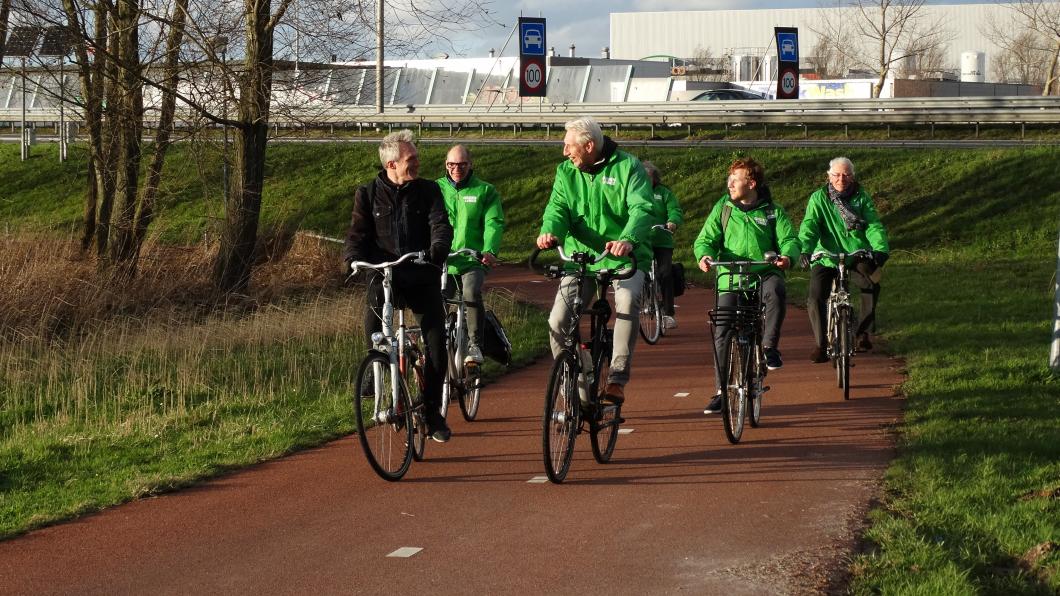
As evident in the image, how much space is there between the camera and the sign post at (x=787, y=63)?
34.9 m

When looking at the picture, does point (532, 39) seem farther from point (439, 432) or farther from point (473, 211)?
point (439, 432)

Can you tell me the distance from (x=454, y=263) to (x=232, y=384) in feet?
7.89

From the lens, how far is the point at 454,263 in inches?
376

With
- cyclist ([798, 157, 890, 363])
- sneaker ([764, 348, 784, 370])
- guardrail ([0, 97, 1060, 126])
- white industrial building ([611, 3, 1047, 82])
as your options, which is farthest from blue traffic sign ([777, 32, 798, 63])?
white industrial building ([611, 3, 1047, 82])

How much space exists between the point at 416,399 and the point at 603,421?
106 cm

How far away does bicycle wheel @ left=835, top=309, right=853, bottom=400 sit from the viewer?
946 cm

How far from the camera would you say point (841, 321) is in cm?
978

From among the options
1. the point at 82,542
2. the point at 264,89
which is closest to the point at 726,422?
the point at 82,542

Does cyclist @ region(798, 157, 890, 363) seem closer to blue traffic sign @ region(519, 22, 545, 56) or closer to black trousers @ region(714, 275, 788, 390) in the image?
black trousers @ region(714, 275, 788, 390)

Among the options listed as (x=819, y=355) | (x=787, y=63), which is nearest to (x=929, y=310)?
(x=819, y=355)

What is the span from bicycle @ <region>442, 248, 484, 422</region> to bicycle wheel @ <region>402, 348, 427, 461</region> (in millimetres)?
1036

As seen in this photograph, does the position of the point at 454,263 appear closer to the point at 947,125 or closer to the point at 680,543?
the point at 680,543

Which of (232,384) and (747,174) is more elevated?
(747,174)

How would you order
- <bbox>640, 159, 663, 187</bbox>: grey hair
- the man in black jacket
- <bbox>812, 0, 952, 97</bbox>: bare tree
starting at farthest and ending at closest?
<bbox>812, 0, 952, 97</bbox>: bare tree < <bbox>640, 159, 663, 187</bbox>: grey hair < the man in black jacket
